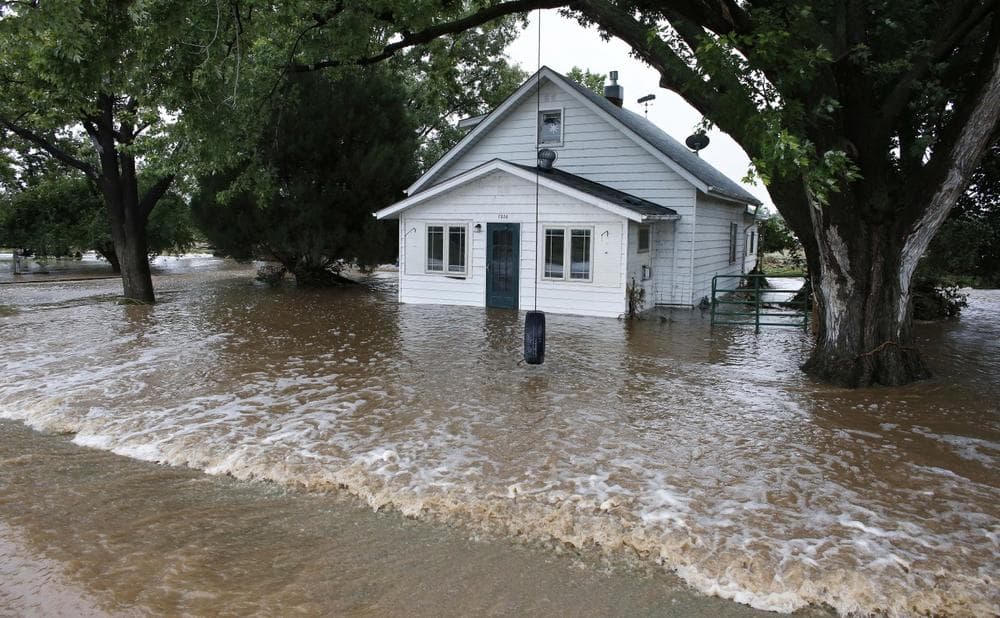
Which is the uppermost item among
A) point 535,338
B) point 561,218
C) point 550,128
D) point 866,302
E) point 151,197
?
point 550,128

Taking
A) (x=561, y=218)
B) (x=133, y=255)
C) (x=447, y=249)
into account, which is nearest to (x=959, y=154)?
(x=561, y=218)

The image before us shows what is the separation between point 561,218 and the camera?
1559 cm

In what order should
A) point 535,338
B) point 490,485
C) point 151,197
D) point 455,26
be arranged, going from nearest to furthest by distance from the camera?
1. point 490,485
2. point 535,338
3. point 455,26
4. point 151,197

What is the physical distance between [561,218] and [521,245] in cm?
122

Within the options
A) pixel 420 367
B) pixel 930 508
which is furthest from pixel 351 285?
pixel 930 508

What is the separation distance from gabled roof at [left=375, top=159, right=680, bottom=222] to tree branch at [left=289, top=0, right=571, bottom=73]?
10.5ft

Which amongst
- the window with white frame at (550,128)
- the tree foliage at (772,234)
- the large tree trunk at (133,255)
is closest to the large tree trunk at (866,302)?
the window with white frame at (550,128)

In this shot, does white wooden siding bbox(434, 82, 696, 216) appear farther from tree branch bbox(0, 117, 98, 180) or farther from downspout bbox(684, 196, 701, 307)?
tree branch bbox(0, 117, 98, 180)

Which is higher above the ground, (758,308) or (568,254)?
(568,254)

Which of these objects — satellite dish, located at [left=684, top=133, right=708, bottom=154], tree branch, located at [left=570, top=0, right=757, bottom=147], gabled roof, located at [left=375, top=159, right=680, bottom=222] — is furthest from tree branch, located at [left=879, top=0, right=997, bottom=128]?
satellite dish, located at [left=684, top=133, right=708, bottom=154]

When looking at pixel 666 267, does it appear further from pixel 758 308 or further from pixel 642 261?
pixel 758 308

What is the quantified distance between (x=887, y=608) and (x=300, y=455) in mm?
4918

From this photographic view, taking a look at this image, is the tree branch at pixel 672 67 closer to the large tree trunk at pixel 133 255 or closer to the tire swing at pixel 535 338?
the tire swing at pixel 535 338

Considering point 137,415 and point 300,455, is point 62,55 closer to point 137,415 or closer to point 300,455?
point 137,415
